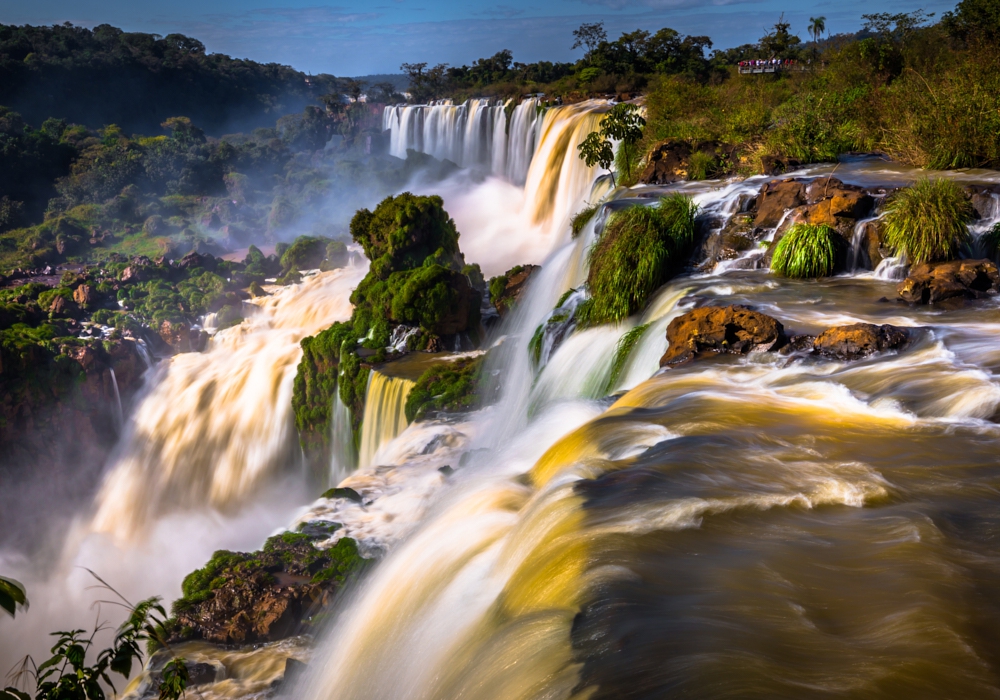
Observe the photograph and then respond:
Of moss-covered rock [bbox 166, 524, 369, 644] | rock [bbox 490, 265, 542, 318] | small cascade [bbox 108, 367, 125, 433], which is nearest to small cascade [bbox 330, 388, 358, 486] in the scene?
rock [bbox 490, 265, 542, 318]

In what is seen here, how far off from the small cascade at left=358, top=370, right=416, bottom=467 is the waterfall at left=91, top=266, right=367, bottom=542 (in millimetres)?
3925

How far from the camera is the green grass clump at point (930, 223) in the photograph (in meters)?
9.17

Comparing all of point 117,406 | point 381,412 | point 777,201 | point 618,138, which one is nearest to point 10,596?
point 777,201

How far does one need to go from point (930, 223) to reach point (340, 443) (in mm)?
11927

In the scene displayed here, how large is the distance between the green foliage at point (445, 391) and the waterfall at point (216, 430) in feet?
19.3

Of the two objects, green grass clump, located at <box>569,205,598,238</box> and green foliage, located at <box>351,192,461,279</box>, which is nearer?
green grass clump, located at <box>569,205,598,238</box>

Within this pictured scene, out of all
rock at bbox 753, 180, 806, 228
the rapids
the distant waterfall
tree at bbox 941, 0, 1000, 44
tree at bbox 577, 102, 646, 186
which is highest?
tree at bbox 941, 0, 1000, 44

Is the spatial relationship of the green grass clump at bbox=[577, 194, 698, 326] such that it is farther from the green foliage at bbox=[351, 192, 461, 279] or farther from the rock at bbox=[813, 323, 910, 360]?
the green foliage at bbox=[351, 192, 461, 279]

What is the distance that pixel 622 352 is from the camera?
9.17 metres

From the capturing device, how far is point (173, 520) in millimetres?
18031

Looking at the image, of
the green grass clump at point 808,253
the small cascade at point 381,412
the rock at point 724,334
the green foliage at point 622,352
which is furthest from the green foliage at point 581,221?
the rock at point 724,334

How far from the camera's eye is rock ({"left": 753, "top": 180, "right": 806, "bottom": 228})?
11.0m

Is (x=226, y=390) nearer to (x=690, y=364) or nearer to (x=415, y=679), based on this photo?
(x=690, y=364)

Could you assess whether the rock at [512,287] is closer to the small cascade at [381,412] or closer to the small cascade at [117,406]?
the small cascade at [381,412]
